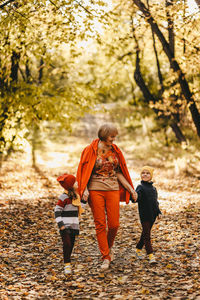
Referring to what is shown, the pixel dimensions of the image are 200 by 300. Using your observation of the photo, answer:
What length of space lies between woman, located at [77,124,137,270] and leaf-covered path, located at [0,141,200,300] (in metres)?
0.54

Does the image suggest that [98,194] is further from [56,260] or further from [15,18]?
[15,18]

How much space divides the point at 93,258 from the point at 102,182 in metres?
1.69

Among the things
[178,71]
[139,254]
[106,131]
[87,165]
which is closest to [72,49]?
[178,71]

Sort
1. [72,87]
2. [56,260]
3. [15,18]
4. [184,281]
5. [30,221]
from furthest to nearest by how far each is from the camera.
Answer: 1. [72,87]
2. [15,18]
3. [30,221]
4. [56,260]
5. [184,281]

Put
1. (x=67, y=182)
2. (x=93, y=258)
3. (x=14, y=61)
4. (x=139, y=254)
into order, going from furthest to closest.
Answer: (x=14, y=61) < (x=93, y=258) < (x=139, y=254) < (x=67, y=182)

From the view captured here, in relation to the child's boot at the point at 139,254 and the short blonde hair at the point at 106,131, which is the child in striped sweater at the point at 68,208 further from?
the child's boot at the point at 139,254

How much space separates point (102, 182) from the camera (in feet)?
15.8

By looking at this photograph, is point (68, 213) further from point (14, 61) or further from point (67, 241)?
point (14, 61)

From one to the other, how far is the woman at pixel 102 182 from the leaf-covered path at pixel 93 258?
0.54 meters

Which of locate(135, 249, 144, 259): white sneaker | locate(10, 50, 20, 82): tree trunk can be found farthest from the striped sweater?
locate(10, 50, 20, 82): tree trunk

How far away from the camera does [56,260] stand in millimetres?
5723

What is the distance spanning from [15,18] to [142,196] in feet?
21.3

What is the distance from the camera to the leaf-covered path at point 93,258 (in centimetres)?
436

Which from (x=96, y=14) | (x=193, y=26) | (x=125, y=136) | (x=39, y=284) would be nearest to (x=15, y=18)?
(x=96, y=14)
